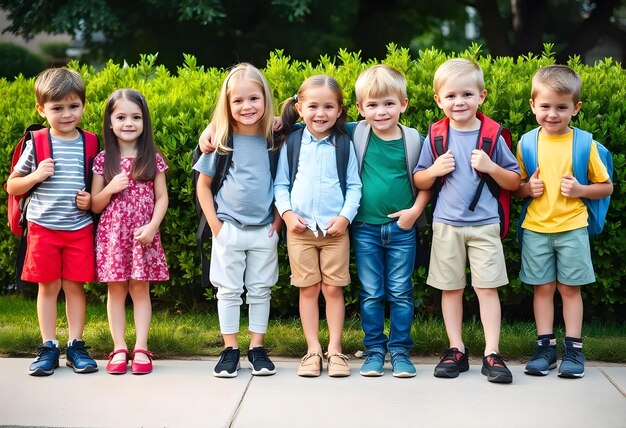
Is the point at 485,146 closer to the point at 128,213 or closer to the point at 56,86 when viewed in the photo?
the point at 128,213

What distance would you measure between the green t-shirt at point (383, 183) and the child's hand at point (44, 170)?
1.75 metres

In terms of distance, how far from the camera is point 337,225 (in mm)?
5055

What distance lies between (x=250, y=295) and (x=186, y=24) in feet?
→ 37.0

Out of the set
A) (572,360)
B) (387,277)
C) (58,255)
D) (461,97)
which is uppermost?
(461,97)

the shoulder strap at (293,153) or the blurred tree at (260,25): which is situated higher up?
the blurred tree at (260,25)

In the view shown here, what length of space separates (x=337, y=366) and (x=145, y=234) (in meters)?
1.32

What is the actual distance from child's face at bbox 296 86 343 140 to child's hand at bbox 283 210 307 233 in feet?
1.65

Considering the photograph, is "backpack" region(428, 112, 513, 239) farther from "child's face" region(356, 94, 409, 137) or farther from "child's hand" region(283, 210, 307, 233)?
"child's hand" region(283, 210, 307, 233)

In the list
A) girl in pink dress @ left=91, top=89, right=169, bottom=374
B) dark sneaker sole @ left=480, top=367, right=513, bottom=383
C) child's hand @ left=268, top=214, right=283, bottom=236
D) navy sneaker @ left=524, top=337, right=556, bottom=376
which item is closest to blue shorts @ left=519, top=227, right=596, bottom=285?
navy sneaker @ left=524, top=337, right=556, bottom=376

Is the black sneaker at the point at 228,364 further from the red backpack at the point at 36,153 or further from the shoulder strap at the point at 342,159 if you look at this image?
the red backpack at the point at 36,153

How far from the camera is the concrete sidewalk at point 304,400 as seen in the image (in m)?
4.35

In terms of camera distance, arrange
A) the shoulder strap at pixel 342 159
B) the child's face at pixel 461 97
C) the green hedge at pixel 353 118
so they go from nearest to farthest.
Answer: the child's face at pixel 461 97, the shoulder strap at pixel 342 159, the green hedge at pixel 353 118

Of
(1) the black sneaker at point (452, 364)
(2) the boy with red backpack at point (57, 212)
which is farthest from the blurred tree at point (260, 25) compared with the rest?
(1) the black sneaker at point (452, 364)

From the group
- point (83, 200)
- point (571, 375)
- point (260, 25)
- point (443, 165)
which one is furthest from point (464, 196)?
point (260, 25)
